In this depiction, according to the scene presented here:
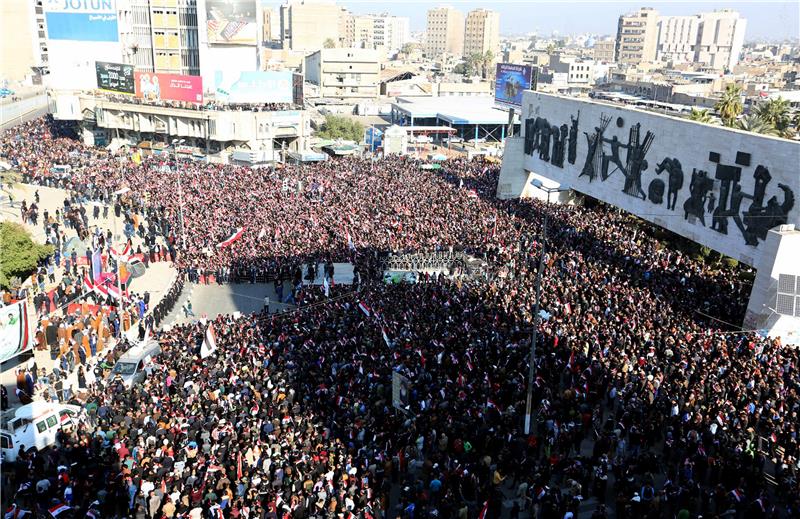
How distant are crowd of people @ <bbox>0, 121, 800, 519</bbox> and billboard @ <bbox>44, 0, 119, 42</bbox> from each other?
48760mm

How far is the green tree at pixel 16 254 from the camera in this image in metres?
27.3

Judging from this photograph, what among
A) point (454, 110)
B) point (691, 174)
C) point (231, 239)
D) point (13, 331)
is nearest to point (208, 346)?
point (13, 331)

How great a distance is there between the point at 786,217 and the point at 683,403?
10.1m

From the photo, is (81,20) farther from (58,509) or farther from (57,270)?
(58,509)

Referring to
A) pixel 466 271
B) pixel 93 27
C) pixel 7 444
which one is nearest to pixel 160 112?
pixel 93 27

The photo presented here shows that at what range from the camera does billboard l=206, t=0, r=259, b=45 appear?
62062 mm

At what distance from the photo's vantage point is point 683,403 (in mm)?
15672

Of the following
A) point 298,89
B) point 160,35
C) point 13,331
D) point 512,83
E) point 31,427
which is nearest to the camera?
point 31,427

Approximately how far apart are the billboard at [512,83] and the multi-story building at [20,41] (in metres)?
73.6

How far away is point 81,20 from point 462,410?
2432 inches

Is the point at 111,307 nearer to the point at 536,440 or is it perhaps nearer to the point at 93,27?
the point at 536,440

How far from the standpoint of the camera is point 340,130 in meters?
72.8

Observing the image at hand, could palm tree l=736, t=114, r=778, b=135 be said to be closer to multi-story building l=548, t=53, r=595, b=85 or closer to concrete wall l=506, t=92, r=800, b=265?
concrete wall l=506, t=92, r=800, b=265

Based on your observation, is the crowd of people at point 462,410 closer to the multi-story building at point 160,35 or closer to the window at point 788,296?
the window at point 788,296
